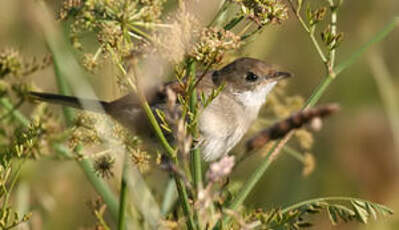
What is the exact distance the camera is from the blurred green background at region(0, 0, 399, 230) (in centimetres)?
406

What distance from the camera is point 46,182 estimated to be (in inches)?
164

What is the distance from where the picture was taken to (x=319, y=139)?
552 centimetres

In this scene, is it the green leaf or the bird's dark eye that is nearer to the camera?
the green leaf

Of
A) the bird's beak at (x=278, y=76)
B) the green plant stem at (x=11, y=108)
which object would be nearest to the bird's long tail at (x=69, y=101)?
the green plant stem at (x=11, y=108)

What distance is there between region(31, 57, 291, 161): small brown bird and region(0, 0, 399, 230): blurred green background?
142mm

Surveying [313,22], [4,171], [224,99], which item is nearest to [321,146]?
[224,99]

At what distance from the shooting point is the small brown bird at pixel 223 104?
350cm

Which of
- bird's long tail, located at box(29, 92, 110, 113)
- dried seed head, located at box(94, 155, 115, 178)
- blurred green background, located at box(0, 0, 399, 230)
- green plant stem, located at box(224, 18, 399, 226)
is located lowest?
blurred green background, located at box(0, 0, 399, 230)

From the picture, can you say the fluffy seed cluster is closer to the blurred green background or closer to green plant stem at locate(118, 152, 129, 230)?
green plant stem at locate(118, 152, 129, 230)

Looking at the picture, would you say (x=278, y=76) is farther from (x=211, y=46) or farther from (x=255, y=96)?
(x=211, y=46)

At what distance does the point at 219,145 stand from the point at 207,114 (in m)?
0.18

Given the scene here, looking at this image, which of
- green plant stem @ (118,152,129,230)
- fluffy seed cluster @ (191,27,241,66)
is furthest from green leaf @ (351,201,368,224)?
green plant stem @ (118,152,129,230)

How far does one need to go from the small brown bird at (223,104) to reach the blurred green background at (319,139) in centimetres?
14

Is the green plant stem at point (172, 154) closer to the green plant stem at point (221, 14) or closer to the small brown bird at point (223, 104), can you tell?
the green plant stem at point (221, 14)
